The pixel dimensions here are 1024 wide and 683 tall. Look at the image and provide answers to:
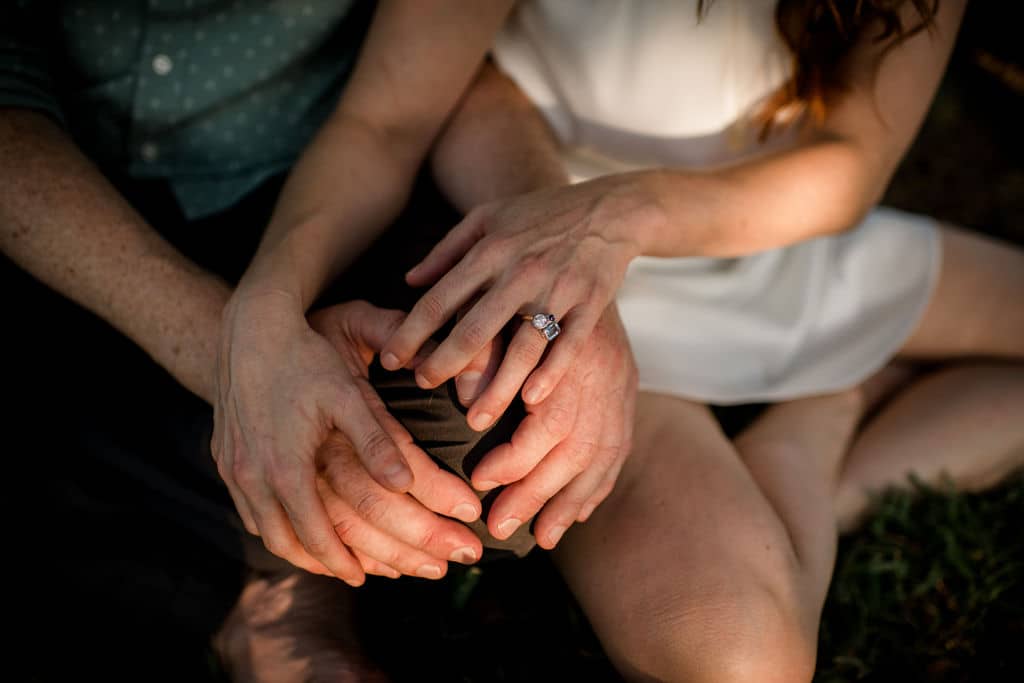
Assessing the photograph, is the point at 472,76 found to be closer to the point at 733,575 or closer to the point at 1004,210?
the point at 733,575

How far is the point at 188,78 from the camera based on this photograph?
1.58 m

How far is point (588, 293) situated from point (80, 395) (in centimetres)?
120

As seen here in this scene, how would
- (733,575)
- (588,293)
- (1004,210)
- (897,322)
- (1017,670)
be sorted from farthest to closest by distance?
(1004,210)
(897,322)
(1017,670)
(733,575)
(588,293)

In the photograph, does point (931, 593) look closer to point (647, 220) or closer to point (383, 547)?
point (647, 220)

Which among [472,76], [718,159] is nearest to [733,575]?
[718,159]

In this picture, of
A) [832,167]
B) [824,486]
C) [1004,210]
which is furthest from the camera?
[1004,210]

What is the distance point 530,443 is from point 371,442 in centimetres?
23

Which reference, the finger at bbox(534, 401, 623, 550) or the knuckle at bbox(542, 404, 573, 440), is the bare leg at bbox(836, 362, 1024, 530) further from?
the knuckle at bbox(542, 404, 573, 440)

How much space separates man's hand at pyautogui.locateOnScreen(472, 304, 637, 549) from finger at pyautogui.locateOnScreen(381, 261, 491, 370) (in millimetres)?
192

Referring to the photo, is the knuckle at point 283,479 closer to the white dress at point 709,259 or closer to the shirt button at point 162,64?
the white dress at point 709,259

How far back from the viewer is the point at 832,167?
1.46m

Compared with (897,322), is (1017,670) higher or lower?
lower

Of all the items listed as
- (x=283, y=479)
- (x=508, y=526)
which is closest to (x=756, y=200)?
(x=508, y=526)

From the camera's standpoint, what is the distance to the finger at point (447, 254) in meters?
1.26
